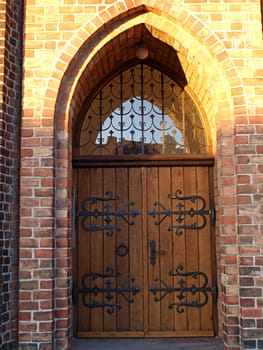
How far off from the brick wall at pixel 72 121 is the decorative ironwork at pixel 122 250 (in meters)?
0.75

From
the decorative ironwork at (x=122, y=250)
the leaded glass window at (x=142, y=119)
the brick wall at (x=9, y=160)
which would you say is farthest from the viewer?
the leaded glass window at (x=142, y=119)

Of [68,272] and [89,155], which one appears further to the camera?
[89,155]

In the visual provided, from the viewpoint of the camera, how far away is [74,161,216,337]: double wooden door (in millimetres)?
4488

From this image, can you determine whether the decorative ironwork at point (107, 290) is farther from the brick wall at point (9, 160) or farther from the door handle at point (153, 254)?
the brick wall at point (9, 160)

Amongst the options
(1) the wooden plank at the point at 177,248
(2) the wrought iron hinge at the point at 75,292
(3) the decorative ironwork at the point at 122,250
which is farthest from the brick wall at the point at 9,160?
(1) the wooden plank at the point at 177,248

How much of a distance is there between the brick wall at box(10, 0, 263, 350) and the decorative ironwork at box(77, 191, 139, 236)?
1.72 ft

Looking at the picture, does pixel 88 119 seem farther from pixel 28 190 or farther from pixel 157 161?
pixel 28 190

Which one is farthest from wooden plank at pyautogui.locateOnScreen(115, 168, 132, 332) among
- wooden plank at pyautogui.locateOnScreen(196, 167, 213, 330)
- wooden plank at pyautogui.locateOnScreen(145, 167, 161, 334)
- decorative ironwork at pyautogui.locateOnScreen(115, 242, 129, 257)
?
wooden plank at pyautogui.locateOnScreen(196, 167, 213, 330)

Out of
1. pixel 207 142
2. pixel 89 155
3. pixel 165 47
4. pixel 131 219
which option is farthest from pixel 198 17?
pixel 131 219

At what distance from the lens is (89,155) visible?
184 inches

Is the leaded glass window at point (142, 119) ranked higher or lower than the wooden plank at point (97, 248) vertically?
higher

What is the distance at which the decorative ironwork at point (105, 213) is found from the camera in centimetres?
457

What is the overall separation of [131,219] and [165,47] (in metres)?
1.92

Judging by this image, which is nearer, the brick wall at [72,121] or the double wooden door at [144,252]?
the brick wall at [72,121]
